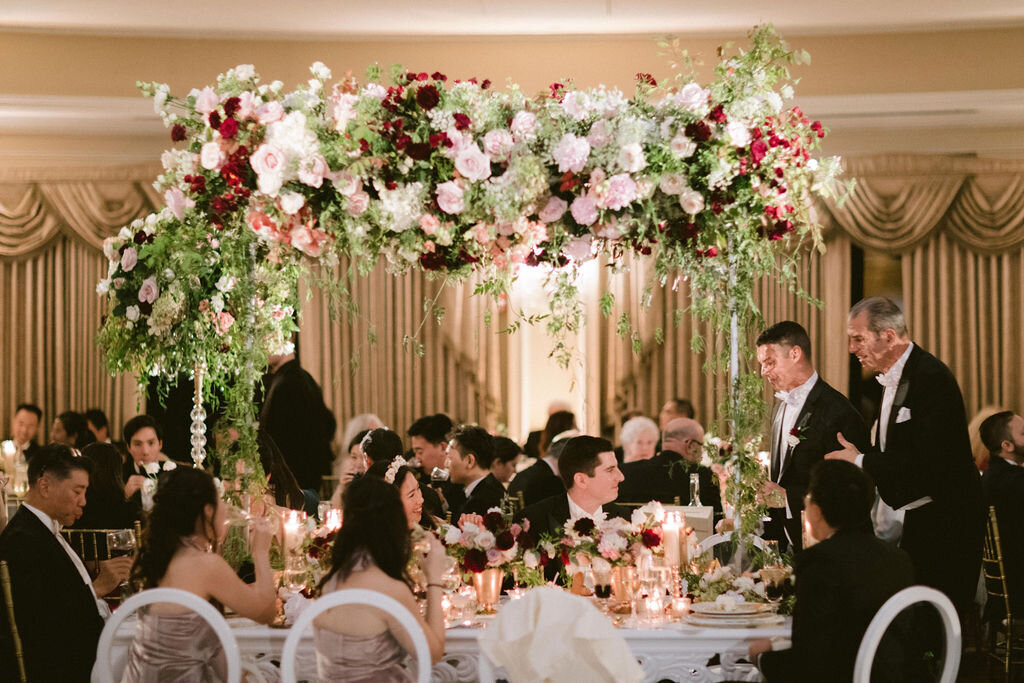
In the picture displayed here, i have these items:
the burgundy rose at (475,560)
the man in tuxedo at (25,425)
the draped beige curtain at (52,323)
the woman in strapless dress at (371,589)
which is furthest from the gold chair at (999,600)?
the man in tuxedo at (25,425)

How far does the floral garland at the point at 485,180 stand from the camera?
3.98 m

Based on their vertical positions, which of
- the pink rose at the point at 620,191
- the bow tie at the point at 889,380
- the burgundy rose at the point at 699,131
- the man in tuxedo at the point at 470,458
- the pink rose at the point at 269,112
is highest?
the pink rose at the point at 269,112

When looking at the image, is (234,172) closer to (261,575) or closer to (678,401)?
(261,575)

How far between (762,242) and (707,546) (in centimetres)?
119

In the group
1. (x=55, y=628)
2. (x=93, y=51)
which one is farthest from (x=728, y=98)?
(x=93, y=51)

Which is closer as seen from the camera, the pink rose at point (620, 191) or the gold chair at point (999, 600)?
the pink rose at point (620, 191)

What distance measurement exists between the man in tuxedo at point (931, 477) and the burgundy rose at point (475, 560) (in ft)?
5.46

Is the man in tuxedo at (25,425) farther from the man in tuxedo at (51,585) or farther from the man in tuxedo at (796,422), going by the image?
the man in tuxedo at (796,422)

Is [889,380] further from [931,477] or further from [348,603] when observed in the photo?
[348,603]

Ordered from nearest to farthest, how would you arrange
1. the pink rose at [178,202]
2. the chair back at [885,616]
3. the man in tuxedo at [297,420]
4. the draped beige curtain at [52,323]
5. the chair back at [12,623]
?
the chair back at [885,616] → the chair back at [12,623] → the pink rose at [178,202] → the man in tuxedo at [297,420] → the draped beige curtain at [52,323]

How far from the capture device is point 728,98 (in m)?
4.05

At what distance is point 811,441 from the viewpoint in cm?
507

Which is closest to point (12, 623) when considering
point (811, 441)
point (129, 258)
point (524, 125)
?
point (129, 258)

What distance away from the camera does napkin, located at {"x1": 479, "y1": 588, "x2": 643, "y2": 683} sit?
3.06m
